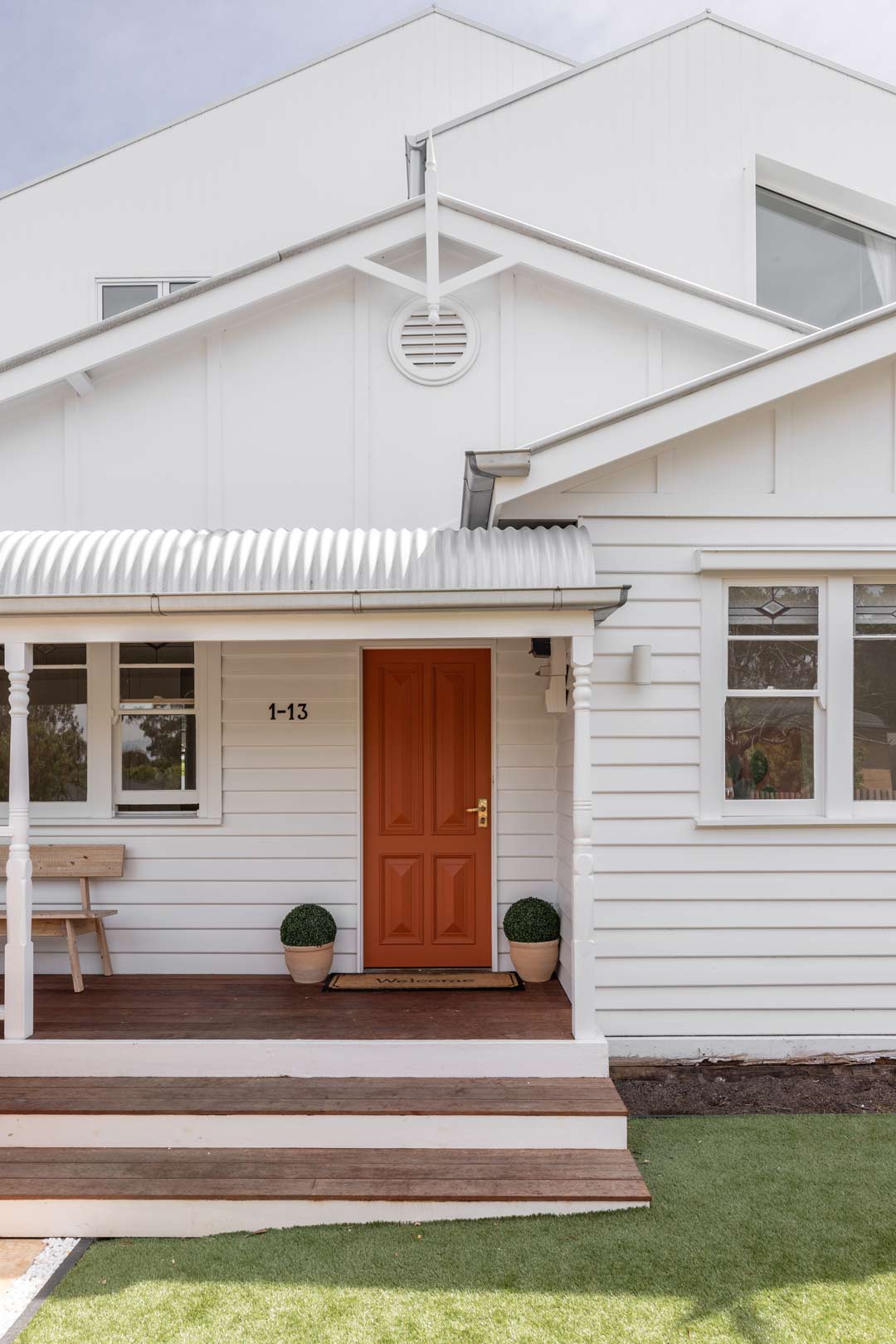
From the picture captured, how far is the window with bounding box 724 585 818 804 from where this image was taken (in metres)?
6.11

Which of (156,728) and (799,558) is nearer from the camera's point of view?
(799,558)

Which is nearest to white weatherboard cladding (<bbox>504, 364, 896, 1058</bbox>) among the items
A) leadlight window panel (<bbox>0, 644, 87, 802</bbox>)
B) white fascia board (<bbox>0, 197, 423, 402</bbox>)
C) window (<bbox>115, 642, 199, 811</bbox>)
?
white fascia board (<bbox>0, 197, 423, 402</bbox>)

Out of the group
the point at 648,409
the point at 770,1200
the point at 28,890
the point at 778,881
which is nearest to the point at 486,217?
the point at 648,409

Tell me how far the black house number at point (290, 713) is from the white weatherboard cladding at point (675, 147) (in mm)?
5131

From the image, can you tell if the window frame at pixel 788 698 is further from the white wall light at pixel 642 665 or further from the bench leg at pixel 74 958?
the bench leg at pixel 74 958

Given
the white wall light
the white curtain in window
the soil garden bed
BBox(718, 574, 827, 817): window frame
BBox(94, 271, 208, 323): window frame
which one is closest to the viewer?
the soil garden bed

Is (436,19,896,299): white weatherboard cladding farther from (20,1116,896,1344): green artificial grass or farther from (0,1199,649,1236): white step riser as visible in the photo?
(0,1199,649,1236): white step riser

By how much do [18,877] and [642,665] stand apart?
12.5 ft

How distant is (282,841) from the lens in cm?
686

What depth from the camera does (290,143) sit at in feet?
32.1

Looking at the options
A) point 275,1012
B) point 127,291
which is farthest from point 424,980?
point 127,291

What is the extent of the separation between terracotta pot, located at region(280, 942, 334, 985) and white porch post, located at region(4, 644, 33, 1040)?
5.69 feet

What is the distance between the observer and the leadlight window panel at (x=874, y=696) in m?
6.13

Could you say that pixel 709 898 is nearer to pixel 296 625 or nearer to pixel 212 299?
pixel 296 625
